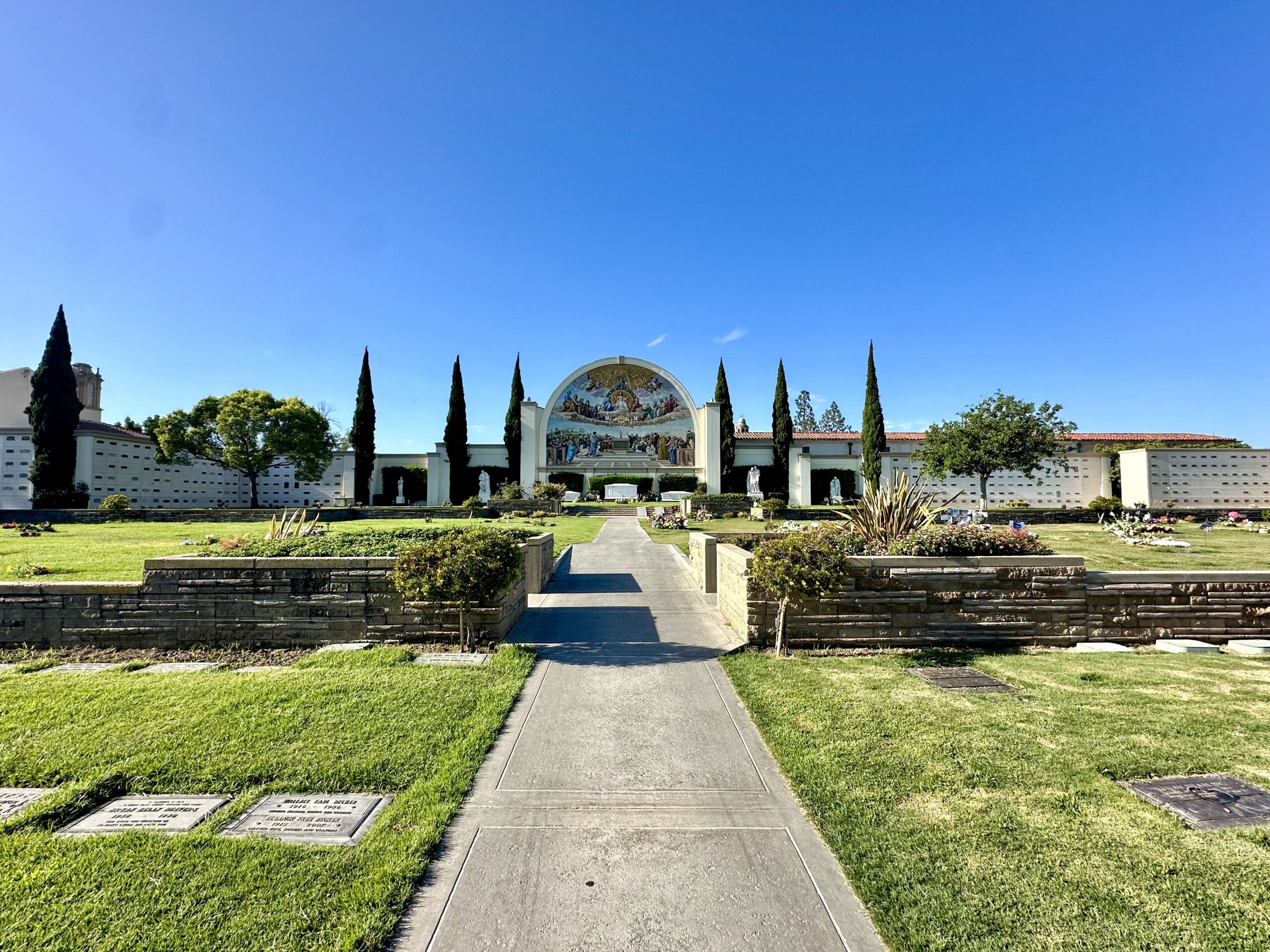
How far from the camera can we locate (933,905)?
243 cm

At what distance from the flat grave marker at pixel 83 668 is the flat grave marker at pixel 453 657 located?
3.00m

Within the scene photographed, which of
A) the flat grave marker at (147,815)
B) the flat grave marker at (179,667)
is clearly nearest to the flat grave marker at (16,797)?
the flat grave marker at (147,815)

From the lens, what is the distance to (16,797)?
326 cm

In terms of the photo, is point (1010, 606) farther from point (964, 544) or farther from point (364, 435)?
point (364, 435)

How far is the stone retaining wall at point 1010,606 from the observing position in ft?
21.9

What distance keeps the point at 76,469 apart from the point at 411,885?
43125 mm

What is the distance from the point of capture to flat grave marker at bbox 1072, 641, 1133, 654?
652 cm

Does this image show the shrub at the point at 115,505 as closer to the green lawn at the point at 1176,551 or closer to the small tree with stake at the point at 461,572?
the small tree with stake at the point at 461,572

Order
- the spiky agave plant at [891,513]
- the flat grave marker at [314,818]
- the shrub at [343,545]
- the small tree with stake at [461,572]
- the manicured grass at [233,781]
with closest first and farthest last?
the manicured grass at [233,781] → the flat grave marker at [314,818] → the small tree with stake at [461,572] → the shrub at [343,545] → the spiky agave plant at [891,513]

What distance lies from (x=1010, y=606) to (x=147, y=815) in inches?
319

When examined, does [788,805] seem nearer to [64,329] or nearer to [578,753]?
[578,753]

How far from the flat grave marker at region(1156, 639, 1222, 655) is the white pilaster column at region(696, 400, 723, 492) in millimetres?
36100

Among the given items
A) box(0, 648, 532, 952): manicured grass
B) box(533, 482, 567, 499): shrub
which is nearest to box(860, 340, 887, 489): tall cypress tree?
box(533, 482, 567, 499): shrub

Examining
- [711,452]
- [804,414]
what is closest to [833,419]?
[804,414]
